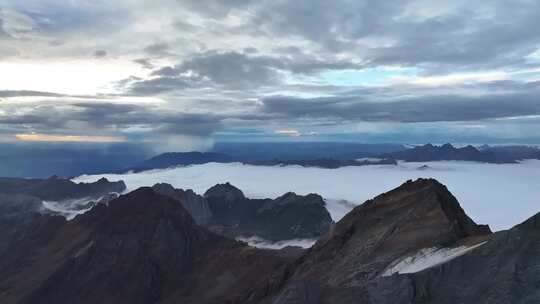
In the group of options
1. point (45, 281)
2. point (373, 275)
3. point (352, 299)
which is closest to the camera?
point (352, 299)

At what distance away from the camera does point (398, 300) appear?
2154 inches

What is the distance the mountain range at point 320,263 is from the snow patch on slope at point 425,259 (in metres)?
0.18

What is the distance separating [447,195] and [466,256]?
1649 inches

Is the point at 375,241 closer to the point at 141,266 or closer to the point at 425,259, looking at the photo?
the point at 425,259

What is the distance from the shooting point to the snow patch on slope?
59.3 metres

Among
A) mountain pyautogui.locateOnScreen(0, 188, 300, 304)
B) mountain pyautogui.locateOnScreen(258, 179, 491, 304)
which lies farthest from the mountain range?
mountain pyautogui.locateOnScreen(0, 188, 300, 304)

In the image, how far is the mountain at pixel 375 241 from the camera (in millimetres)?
66375

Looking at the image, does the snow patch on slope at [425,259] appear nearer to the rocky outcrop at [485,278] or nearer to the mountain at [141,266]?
the rocky outcrop at [485,278]

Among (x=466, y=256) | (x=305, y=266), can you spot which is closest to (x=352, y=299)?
(x=466, y=256)

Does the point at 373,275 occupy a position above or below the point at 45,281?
above

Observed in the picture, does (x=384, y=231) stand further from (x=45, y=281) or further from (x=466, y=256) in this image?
(x=45, y=281)

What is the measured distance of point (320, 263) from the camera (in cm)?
8794

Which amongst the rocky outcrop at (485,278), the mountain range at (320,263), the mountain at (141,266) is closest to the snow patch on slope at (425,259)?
the mountain range at (320,263)

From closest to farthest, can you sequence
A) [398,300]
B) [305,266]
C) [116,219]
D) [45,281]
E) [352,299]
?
[398,300], [352,299], [305,266], [45,281], [116,219]
